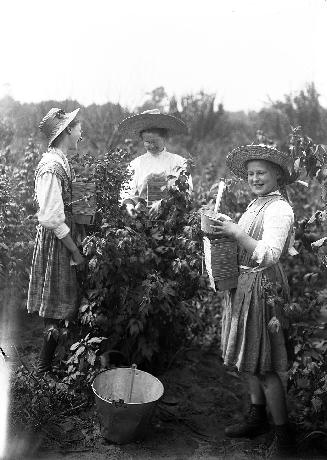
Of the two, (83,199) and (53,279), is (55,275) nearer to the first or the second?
(53,279)

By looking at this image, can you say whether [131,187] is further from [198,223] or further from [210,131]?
[210,131]

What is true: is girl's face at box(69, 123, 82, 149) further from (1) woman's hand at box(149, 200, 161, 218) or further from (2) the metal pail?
(2) the metal pail

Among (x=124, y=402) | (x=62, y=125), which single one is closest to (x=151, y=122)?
(x=62, y=125)

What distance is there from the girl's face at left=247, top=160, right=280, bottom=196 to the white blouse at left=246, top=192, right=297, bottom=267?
157 mm

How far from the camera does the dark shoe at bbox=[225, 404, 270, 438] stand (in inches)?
126

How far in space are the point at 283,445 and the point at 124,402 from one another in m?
1.02

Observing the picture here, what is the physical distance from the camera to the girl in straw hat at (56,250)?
3.55 m

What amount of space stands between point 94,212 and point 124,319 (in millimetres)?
835

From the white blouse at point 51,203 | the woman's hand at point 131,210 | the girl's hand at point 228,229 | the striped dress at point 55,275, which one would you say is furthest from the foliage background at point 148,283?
the girl's hand at point 228,229

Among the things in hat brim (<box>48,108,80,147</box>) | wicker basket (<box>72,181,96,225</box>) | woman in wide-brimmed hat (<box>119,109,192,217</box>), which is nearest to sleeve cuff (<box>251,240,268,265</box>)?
wicker basket (<box>72,181,96,225</box>)

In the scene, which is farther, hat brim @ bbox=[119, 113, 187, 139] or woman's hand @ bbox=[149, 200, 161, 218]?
hat brim @ bbox=[119, 113, 187, 139]

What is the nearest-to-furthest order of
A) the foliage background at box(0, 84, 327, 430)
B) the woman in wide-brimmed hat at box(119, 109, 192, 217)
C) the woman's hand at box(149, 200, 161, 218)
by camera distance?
the foliage background at box(0, 84, 327, 430), the woman's hand at box(149, 200, 161, 218), the woman in wide-brimmed hat at box(119, 109, 192, 217)

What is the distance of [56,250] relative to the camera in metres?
3.64

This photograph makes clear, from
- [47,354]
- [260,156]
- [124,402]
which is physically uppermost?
[260,156]
